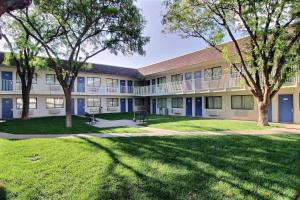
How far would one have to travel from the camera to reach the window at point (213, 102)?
922 inches

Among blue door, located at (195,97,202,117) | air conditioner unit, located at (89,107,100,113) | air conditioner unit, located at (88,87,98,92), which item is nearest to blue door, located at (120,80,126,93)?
air conditioner unit, located at (88,87,98,92)

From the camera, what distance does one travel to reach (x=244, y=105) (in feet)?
68.9

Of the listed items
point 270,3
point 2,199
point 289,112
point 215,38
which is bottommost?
point 2,199

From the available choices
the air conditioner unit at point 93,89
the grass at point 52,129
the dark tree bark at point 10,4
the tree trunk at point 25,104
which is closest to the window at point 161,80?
the air conditioner unit at point 93,89

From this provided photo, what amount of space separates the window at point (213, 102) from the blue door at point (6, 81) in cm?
2056

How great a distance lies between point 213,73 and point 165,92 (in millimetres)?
6662

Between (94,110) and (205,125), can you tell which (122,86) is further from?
(205,125)

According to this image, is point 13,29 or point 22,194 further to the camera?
point 13,29

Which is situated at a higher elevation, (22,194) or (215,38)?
(215,38)

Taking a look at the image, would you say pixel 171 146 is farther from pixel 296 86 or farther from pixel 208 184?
pixel 296 86

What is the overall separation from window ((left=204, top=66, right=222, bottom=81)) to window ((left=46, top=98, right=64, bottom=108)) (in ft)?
57.1

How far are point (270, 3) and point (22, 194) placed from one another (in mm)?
14855

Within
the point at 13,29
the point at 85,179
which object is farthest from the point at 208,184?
the point at 13,29

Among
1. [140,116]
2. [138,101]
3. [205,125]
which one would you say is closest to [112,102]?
[138,101]
